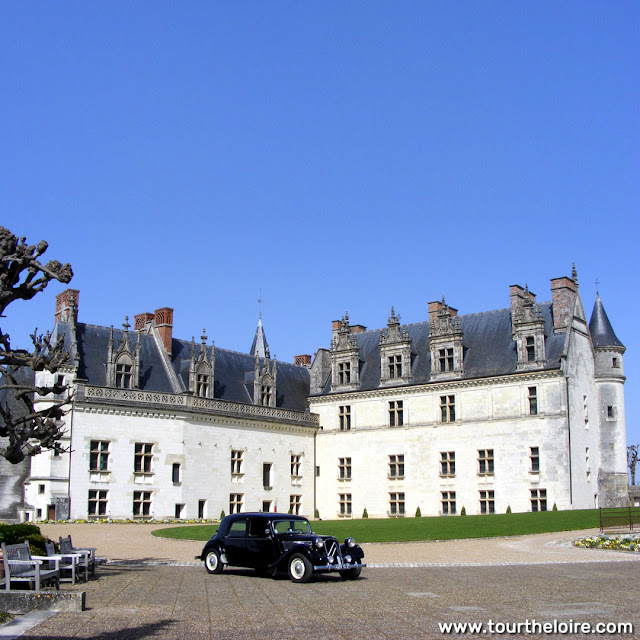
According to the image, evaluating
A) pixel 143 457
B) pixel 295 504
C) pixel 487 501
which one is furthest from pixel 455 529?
pixel 295 504

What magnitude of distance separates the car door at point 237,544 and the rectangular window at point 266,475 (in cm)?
2729

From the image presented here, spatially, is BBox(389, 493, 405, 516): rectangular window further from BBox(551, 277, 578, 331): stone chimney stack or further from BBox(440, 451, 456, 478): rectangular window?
BBox(551, 277, 578, 331): stone chimney stack

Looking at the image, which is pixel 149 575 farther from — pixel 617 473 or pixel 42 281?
pixel 617 473

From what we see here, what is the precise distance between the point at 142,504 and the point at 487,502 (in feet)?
55.7

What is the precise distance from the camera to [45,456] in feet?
117

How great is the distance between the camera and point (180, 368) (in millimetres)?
42219

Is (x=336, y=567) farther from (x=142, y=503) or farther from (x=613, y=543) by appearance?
(x=142, y=503)

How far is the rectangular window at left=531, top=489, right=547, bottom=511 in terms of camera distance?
38.6m

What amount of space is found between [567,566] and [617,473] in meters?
25.8

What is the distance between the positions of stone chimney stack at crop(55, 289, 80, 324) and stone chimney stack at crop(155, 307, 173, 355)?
15.3 feet

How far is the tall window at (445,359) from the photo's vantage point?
43.0 metres

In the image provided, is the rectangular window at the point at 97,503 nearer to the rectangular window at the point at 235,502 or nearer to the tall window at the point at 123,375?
the tall window at the point at 123,375

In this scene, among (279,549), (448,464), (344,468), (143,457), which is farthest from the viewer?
(344,468)

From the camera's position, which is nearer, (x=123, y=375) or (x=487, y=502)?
(x=123, y=375)
